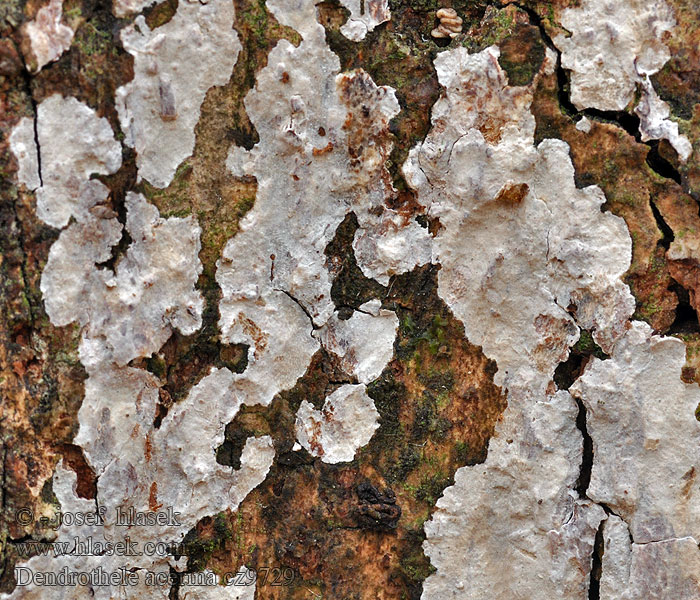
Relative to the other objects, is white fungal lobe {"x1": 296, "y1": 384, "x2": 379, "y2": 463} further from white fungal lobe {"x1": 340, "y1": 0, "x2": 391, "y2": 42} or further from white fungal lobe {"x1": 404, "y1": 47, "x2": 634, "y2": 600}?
white fungal lobe {"x1": 340, "y1": 0, "x2": 391, "y2": 42}

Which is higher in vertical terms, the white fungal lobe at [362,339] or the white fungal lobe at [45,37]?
the white fungal lobe at [45,37]

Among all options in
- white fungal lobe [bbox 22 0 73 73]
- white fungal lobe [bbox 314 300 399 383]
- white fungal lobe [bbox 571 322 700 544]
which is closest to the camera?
white fungal lobe [bbox 22 0 73 73]

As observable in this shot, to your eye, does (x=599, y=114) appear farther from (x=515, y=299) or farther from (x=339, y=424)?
(x=339, y=424)

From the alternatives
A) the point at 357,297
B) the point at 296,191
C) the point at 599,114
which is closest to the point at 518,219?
the point at 599,114

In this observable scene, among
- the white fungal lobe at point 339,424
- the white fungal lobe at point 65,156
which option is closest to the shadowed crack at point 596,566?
the white fungal lobe at point 339,424

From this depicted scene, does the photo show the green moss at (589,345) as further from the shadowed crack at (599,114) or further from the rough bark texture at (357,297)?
the shadowed crack at (599,114)

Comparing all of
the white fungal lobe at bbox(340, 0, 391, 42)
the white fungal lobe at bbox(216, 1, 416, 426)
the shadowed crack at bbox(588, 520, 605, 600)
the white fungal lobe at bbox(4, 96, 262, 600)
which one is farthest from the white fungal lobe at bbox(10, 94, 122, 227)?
the shadowed crack at bbox(588, 520, 605, 600)

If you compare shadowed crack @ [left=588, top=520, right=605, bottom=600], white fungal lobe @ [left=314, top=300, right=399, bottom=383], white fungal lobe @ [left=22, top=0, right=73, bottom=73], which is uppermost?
white fungal lobe @ [left=22, top=0, right=73, bottom=73]
